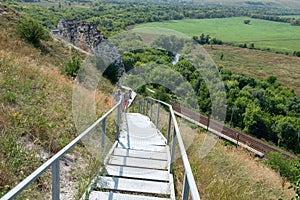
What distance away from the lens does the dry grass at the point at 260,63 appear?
248 ft

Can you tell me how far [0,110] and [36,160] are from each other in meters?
1.33

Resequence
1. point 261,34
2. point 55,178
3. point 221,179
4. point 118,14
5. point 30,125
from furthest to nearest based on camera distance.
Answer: point 261,34
point 118,14
point 30,125
point 221,179
point 55,178

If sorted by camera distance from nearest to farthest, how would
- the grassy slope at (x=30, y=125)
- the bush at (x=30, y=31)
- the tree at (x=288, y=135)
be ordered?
the grassy slope at (x=30, y=125)
the bush at (x=30, y=31)
the tree at (x=288, y=135)

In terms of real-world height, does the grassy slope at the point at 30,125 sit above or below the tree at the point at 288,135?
above

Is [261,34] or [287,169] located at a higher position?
[287,169]

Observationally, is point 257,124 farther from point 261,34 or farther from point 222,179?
point 261,34

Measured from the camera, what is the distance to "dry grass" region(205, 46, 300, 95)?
75625 mm

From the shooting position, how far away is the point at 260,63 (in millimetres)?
87062

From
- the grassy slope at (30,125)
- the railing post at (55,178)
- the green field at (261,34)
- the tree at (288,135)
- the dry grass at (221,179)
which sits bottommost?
the tree at (288,135)

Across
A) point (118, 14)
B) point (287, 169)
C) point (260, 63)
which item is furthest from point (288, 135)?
point (260, 63)

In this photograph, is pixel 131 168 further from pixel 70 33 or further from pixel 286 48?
pixel 286 48

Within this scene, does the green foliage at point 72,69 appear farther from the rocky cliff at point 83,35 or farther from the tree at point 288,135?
the tree at point 288,135

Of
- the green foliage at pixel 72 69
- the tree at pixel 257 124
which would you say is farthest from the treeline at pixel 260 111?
the green foliage at pixel 72 69

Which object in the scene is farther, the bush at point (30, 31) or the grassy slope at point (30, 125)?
the bush at point (30, 31)
